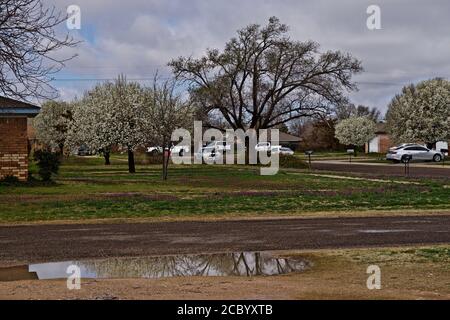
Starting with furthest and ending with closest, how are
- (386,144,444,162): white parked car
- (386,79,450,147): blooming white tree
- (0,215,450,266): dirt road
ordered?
(386,79,450,147): blooming white tree, (386,144,444,162): white parked car, (0,215,450,266): dirt road

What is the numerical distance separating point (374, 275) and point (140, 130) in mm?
32375

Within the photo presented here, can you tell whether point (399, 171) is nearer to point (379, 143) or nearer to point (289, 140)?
point (379, 143)

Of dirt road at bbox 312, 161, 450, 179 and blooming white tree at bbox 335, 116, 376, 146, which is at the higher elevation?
blooming white tree at bbox 335, 116, 376, 146

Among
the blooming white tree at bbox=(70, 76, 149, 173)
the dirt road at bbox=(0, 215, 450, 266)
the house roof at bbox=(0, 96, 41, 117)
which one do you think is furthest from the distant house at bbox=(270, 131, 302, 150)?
the dirt road at bbox=(0, 215, 450, 266)

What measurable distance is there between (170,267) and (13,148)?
18.6 m

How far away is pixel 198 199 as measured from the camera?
22.6 meters

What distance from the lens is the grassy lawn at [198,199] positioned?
63.0 ft

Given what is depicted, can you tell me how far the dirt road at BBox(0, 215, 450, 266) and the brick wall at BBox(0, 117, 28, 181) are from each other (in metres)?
12.2

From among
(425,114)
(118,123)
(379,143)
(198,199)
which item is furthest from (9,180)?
(379,143)

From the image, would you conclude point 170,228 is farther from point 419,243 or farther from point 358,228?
point 419,243

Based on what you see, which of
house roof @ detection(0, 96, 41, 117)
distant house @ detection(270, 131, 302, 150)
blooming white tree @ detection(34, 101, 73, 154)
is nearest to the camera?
house roof @ detection(0, 96, 41, 117)

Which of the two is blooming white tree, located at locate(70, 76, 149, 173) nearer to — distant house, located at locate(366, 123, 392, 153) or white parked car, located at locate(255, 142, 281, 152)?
white parked car, located at locate(255, 142, 281, 152)

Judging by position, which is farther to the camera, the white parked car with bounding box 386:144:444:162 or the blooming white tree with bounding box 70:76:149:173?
the white parked car with bounding box 386:144:444:162

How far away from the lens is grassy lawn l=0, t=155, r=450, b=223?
1919 cm
